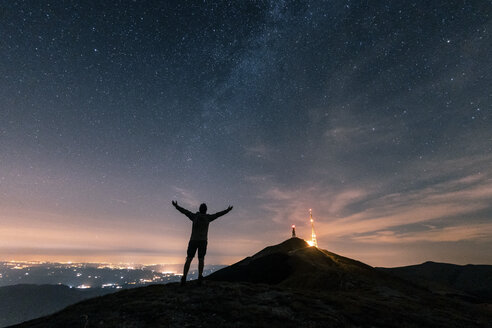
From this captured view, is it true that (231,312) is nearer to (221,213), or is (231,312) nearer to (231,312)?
(231,312)

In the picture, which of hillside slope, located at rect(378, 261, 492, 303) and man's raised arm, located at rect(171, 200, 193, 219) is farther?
hillside slope, located at rect(378, 261, 492, 303)

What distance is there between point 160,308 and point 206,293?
218 centimetres

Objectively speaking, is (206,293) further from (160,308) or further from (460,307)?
(460,307)

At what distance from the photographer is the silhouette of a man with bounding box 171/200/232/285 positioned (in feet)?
35.4

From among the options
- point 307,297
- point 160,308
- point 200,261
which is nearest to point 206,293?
point 200,261

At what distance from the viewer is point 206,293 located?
10.1 meters

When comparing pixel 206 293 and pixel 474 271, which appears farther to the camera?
pixel 474 271

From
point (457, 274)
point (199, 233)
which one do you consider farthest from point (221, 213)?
point (457, 274)

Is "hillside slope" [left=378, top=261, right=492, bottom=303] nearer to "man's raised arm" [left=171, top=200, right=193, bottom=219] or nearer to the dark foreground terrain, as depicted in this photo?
the dark foreground terrain

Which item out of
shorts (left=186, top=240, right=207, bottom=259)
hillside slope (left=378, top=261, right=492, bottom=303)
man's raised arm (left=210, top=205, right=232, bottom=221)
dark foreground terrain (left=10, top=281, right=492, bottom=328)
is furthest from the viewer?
hillside slope (left=378, top=261, right=492, bottom=303)

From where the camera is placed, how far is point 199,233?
1096 centimetres

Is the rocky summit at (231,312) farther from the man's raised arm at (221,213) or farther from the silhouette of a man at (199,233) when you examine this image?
the man's raised arm at (221,213)

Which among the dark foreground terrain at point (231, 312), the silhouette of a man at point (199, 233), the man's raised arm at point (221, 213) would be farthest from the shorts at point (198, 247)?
the dark foreground terrain at point (231, 312)

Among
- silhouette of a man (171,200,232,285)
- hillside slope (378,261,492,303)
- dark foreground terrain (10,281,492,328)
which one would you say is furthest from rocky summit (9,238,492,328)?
hillside slope (378,261,492,303)
